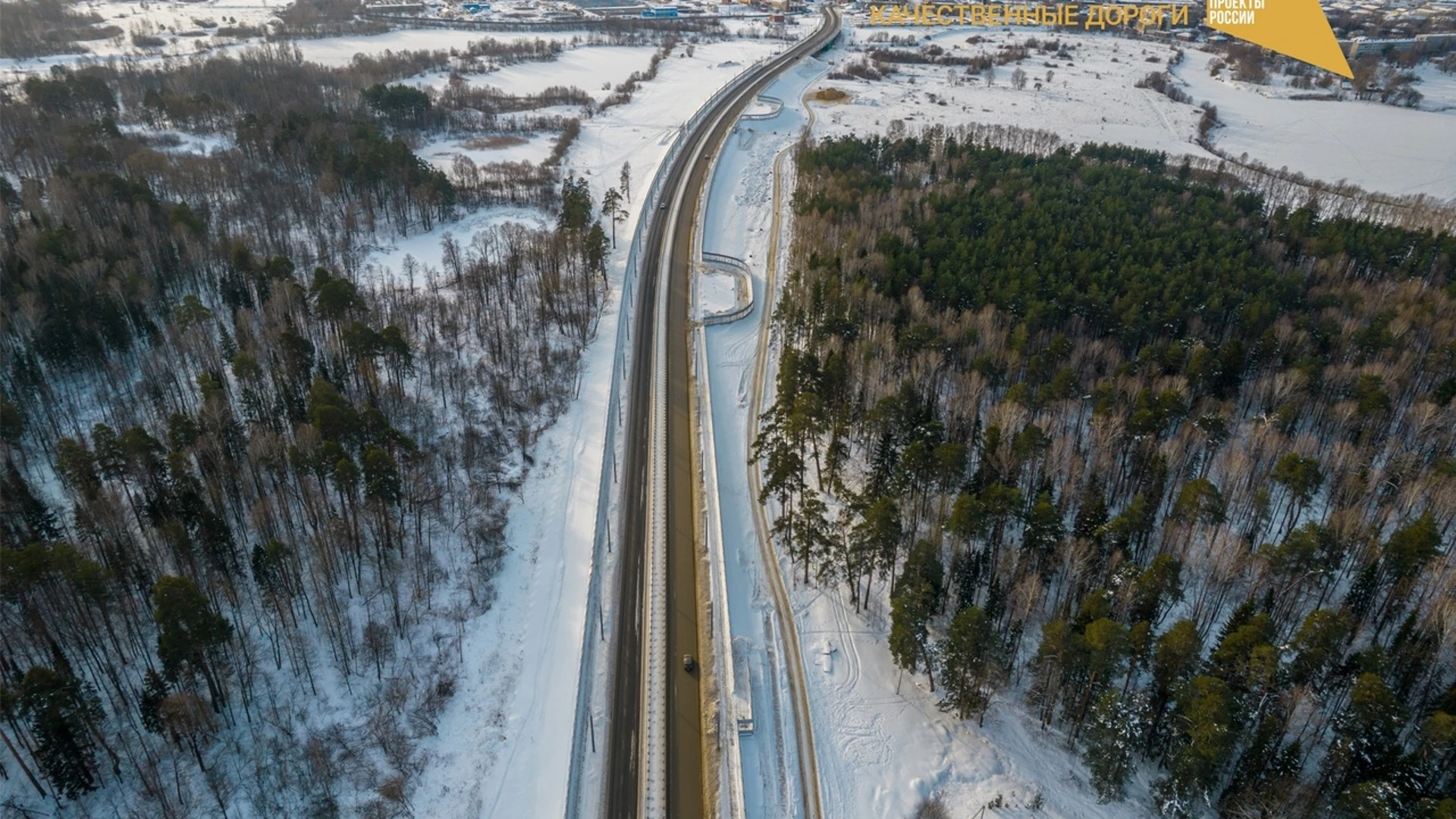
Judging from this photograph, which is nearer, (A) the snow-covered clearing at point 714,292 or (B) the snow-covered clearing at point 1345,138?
(A) the snow-covered clearing at point 714,292

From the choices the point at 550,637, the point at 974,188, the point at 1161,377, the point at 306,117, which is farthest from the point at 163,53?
the point at 1161,377

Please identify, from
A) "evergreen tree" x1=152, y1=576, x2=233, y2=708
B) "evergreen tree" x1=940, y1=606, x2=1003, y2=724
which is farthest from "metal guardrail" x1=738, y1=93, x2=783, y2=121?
"evergreen tree" x1=152, y1=576, x2=233, y2=708

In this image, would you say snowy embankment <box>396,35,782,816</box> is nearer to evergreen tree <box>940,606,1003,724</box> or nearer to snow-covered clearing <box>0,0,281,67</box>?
evergreen tree <box>940,606,1003,724</box>

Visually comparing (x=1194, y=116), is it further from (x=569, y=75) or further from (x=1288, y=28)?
(x=569, y=75)

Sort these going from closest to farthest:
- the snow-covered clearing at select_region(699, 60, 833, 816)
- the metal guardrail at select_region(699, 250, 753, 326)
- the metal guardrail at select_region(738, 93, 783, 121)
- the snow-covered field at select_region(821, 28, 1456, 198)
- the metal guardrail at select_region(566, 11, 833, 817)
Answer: the metal guardrail at select_region(566, 11, 833, 817) → the snow-covered clearing at select_region(699, 60, 833, 816) → the metal guardrail at select_region(699, 250, 753, 326) → the snow-covered field at select_region(821, 28, 1456, 198) → the metal guardrail at select_region(738, 93, 783, 121)

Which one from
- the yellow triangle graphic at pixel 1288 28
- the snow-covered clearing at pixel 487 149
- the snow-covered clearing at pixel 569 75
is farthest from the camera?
the yellow triangle graphic at pixel 1288 28

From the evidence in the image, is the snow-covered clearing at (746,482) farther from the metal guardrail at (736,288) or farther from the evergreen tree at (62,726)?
the evergreen tree at (62,726)

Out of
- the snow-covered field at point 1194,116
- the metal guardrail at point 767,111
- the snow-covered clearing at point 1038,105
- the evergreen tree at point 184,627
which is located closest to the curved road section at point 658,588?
the evergreen tree at point 184,627
